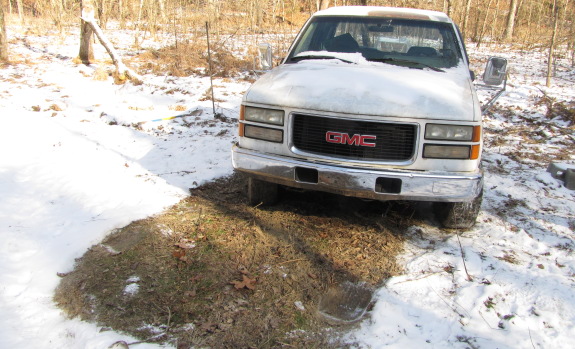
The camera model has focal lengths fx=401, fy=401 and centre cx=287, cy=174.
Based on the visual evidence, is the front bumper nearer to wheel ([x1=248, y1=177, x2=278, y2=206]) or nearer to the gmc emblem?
the gmc emblem

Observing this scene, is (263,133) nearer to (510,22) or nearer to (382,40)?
(382,40)

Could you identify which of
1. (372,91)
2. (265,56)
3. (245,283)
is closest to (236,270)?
(245,283)

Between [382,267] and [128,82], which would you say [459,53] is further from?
[128,82]

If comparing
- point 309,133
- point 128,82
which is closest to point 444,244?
point 309,133

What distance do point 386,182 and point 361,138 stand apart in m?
0.39

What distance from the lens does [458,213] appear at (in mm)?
3545

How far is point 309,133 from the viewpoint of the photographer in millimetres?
3199

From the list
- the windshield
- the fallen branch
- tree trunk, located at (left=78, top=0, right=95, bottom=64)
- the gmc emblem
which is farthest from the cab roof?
tree trunk, located at (left=78, top=0, right=95, bottom=64)

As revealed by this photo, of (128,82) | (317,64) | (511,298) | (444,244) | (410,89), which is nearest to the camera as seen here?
(511,298)

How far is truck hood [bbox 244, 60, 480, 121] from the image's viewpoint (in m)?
3.00

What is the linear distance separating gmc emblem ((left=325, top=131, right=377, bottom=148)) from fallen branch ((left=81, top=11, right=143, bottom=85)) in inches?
318

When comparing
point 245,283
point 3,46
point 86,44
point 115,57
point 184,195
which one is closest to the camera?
point 245,283

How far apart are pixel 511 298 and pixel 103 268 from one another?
9.48ft

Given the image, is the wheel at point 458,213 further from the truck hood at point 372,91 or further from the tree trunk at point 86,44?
the tree trunk at point 86,44
